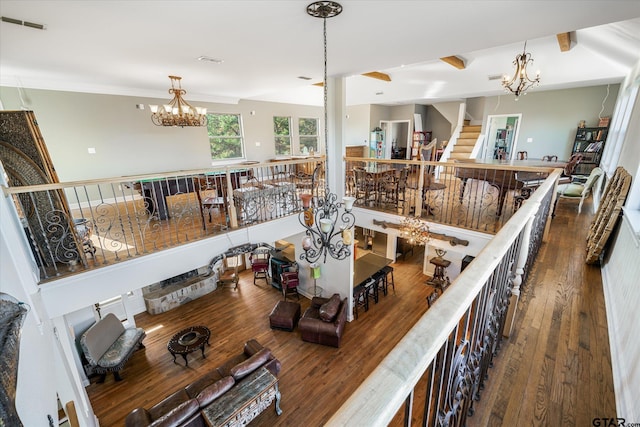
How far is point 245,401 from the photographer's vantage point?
3875 millimetres

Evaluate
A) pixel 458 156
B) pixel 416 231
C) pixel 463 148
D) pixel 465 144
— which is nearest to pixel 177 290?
pixel 416 231

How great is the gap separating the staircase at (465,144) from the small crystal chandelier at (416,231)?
192 inches

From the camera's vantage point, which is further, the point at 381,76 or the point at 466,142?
the point at 466,142

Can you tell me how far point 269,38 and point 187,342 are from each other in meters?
5.91

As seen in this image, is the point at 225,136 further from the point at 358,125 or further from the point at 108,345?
the point at 108,345

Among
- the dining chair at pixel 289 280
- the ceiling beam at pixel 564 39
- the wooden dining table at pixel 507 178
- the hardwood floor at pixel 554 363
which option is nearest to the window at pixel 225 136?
the dining chair at pixel 289 280

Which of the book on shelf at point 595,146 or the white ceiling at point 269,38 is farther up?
the white ceiling at point 269,38

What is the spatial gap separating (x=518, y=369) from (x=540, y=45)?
698 cm

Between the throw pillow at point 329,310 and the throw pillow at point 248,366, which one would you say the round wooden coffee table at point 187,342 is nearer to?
the throw pillow at point 248,366

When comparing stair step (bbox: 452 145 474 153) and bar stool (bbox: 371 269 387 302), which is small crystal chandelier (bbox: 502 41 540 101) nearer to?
stair step (bbox: 452 145 474 153)

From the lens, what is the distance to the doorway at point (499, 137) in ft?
28.0

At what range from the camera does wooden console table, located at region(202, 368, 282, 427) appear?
12.3 feet

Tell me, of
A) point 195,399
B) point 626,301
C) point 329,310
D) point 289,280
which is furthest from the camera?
point 289,280

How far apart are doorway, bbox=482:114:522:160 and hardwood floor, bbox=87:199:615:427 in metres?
3.27
